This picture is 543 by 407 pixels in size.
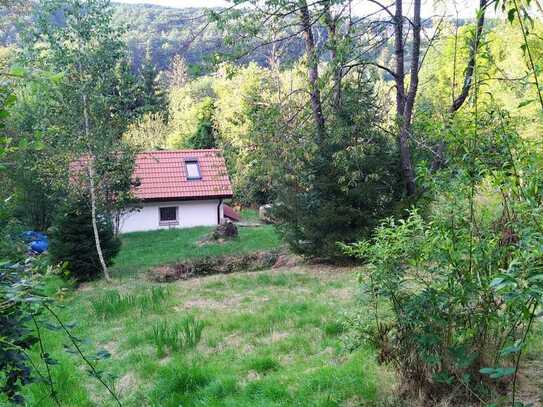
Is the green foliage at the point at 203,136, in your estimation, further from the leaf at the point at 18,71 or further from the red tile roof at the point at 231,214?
the leaf at the point at 18,71

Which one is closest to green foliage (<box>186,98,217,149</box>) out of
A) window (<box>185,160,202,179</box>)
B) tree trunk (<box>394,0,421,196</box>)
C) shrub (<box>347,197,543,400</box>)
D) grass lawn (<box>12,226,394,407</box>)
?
window (<box>185,160,202,179</box>)

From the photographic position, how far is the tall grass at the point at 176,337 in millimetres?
5301

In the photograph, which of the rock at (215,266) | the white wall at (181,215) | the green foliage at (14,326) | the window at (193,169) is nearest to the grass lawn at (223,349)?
the green foliage at (14,326)

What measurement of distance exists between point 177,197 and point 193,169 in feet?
7.81

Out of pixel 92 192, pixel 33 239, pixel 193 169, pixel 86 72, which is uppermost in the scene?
pixel 86 72

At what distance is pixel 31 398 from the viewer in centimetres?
434

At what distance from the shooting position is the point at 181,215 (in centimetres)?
2427

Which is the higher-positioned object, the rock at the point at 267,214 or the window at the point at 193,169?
the window at the point at 193,169

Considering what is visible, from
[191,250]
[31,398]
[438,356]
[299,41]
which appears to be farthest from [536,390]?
[191,250]

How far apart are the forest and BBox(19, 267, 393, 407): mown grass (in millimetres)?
29

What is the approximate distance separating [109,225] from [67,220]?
4.38ft

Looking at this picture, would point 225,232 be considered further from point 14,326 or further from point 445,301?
point 14,326

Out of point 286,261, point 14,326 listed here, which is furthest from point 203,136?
point 14,326

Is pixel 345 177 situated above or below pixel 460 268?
above
